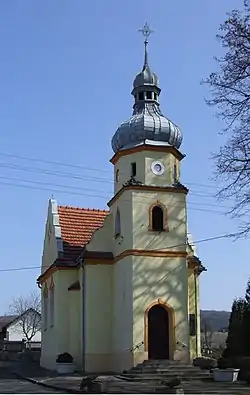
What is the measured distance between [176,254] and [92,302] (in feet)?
17.7

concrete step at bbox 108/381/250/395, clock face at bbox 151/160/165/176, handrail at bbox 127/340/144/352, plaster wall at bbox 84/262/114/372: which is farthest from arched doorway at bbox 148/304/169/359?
clock face at bbox 151/160/165/176

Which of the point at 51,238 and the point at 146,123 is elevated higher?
the point at 146,123

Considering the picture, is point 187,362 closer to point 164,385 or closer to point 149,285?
point 149,285

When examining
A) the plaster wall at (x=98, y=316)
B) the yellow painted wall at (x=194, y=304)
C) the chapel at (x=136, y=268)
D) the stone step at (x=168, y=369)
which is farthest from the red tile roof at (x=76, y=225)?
the stone step at (x=168, y=369)

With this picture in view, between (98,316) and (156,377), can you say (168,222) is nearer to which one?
(98,316)

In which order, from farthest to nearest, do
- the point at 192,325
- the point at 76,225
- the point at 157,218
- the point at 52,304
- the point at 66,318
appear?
the point at 76,225, the point at 52,304, the point at 66,318, the point at 192,325, the point at 157,218

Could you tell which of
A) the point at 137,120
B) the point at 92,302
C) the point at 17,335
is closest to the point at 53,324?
the point at 92,302

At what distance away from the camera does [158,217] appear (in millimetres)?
31719

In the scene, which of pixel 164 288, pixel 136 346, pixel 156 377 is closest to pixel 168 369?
pixel 156 377

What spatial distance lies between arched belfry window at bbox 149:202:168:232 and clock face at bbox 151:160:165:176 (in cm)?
169

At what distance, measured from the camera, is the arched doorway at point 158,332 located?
3020cm

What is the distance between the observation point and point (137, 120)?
33188 millimetres

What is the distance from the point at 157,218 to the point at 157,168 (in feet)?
8.64

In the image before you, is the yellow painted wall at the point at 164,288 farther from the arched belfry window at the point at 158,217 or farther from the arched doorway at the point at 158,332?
the arched belfry window at the point at 158,217
